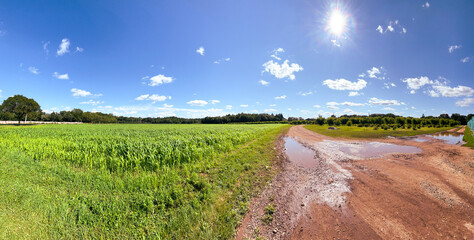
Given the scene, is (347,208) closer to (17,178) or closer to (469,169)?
(469,169)

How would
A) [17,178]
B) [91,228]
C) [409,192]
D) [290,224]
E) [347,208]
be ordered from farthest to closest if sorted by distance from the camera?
1. [17,178]
2. [409,192]
3. [347,208]
4. [290,224]
5. [91,228]

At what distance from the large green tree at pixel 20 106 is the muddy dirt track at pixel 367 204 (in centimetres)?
11073

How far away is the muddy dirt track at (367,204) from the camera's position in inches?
146

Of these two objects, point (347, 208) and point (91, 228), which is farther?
point (347, 208)

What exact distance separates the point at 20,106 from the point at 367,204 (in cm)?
11465

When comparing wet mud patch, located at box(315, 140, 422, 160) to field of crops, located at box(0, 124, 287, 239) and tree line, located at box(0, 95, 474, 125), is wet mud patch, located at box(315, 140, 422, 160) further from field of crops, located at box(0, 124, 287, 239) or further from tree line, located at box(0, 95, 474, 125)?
tree line, located at box(0, 95, 474, 125)

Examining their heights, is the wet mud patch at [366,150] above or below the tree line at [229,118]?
below

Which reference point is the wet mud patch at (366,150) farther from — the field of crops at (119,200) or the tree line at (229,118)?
the tree line at (229,118)

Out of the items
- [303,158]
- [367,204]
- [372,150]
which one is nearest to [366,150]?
[372,150]

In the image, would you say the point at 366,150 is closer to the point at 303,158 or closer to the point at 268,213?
the point at 303,158

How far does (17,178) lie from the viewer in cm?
607

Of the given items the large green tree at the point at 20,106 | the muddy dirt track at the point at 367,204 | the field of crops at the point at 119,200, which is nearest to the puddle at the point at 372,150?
the muddy dirt track at the point at 367,204

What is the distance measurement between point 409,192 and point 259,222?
5.83 m

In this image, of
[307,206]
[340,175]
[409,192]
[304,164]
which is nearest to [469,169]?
[409,192]
